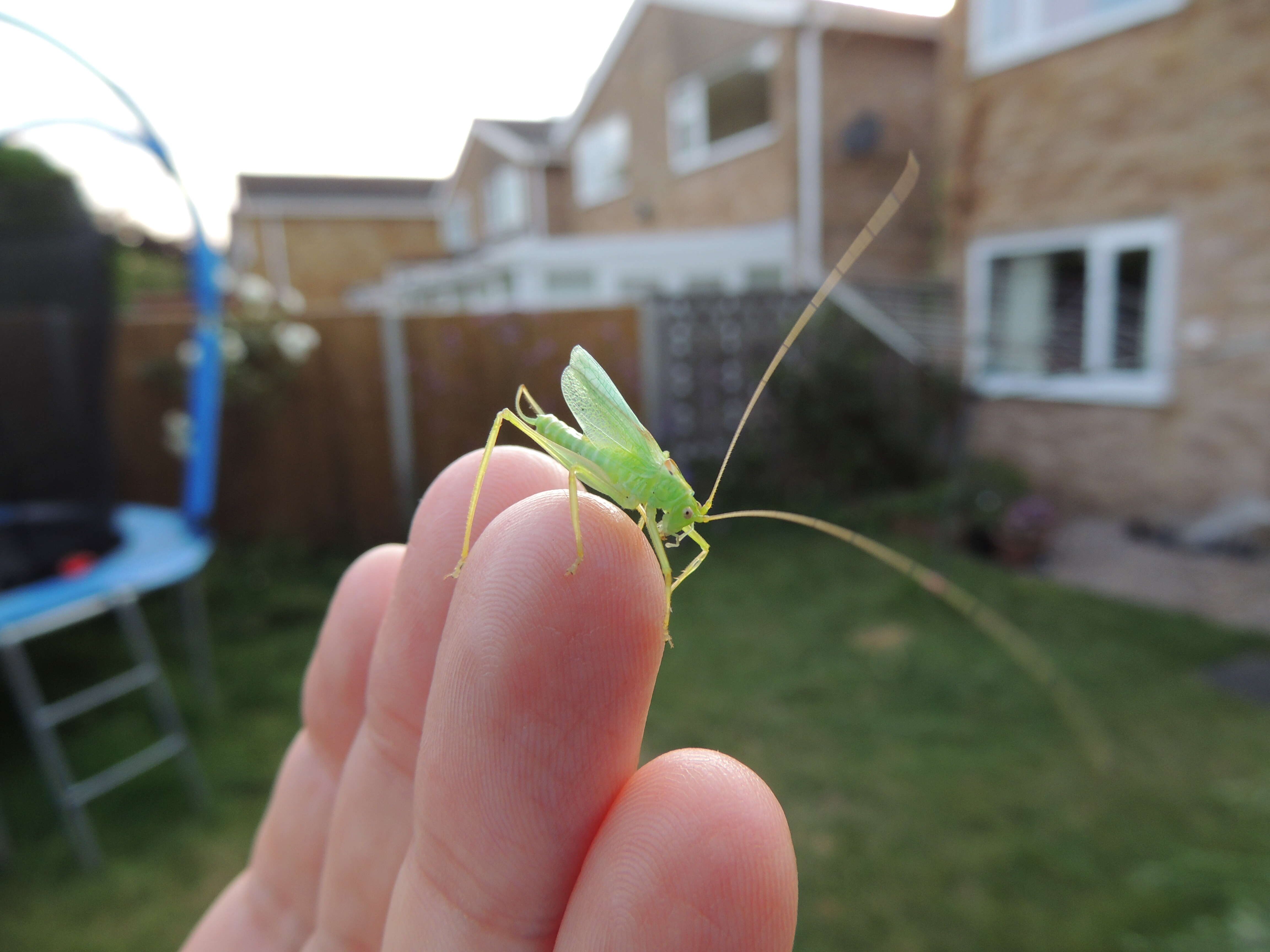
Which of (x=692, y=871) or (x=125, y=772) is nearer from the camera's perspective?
(x=692, y=871)

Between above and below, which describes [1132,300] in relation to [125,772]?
above

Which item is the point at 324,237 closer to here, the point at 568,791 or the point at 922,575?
the point at 922,575

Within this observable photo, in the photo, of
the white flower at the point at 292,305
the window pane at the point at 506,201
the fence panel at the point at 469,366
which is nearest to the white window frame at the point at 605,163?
the window pane at the point at 506,201

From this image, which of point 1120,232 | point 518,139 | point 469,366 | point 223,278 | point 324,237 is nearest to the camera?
point 223,278

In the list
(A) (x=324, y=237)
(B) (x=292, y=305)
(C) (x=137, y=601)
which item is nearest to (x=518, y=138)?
(A) (x=324, y=237)

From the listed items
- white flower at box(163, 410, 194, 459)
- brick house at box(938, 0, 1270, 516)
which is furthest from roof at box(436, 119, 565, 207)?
white flower at box(163, 410, 194, 459)

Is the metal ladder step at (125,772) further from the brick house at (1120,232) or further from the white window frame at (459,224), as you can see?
the white window frame at (459,224)

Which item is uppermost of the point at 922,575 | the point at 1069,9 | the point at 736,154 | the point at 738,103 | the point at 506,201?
the point at 506,201
